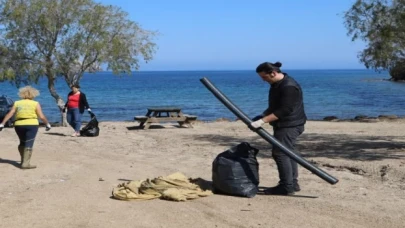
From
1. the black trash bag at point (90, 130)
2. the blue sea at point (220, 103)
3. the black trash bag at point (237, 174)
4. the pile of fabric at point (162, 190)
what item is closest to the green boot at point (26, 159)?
the pile of fabric at point (162, 190)

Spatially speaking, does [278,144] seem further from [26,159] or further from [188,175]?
[26,159]

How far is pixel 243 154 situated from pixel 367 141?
8.53 metres

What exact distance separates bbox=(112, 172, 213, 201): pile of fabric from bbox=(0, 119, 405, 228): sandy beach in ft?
0.43

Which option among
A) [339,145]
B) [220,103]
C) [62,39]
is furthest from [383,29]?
[220,103]

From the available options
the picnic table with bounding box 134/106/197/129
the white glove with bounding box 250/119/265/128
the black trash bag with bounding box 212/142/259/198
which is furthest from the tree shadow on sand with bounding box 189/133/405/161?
the white glove with bounding box 250/119/265/128

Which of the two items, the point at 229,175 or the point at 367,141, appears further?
the point at 367,141

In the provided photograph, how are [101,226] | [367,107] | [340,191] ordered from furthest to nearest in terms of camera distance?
[367,107] < [340,191] < [101,226]

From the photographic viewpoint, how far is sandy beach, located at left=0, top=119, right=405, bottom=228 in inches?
265

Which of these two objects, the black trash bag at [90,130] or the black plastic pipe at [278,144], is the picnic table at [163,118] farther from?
the black plastic pipe at [278,144]

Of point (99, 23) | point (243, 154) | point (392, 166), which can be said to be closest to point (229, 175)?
point (243, 154)

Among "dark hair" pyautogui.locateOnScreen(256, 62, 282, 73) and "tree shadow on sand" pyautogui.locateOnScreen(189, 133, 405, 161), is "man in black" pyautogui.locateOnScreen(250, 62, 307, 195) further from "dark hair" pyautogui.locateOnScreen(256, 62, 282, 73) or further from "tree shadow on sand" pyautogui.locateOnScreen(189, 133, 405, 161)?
"tree shadow on sand" pyautogui.locateOnScreen(189, 133, 405, 161)

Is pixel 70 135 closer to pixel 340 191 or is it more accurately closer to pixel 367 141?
pixel 367 141

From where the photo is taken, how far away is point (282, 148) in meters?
7.57

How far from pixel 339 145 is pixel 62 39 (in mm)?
12403
